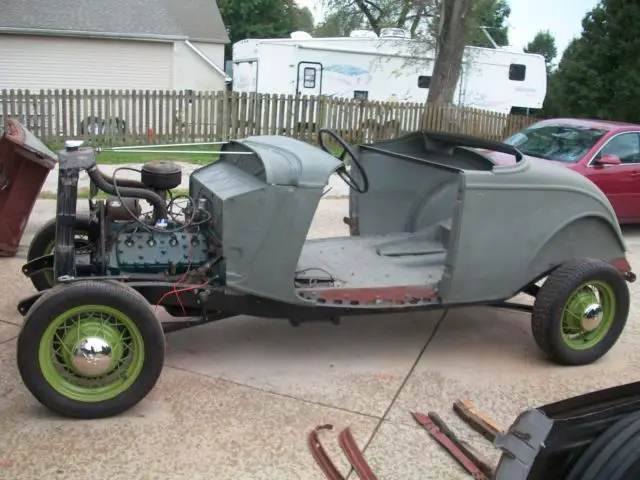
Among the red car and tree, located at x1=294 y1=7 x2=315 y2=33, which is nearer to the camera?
the red car

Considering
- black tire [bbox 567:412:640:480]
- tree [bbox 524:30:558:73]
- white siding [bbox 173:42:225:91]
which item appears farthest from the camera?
tree [bbox 524:30:558:73]

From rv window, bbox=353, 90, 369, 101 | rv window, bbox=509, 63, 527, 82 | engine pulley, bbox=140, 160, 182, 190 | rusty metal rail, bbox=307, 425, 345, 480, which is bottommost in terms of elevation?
rusty metal rail, bbox=307, 425, 345, 480

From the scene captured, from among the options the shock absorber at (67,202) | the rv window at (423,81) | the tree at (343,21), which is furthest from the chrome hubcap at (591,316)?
the tree at (343,21)

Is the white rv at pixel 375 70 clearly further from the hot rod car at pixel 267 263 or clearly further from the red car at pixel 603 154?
the hot rod car at pixel 267 263

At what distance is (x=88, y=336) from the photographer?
3.40 m

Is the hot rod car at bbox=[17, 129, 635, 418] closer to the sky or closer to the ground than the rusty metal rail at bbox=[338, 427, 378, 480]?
closer to the sky

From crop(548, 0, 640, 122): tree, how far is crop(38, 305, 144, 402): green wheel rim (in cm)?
1751

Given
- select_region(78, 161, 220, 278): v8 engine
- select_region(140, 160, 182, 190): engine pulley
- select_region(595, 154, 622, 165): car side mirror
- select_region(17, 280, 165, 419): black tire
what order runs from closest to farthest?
select_region(17, 280, 165, 419): black tire
select_region(78, 161, 220, 278): v8 engine
select_region(140, 160, 182, 190): engine pulley
select_region(595, 154, 622, 165): car side mirror

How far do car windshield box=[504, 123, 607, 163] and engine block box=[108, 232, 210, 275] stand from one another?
6100 millimetres

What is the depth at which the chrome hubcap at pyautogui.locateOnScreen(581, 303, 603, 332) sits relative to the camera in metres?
4.43

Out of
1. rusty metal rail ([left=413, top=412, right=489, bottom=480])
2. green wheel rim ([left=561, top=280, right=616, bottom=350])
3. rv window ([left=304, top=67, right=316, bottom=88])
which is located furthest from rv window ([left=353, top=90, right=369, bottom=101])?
rusty metal rail ([left=413, top=412, right=489, bottom=480])

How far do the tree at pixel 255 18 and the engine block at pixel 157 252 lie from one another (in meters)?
45.4

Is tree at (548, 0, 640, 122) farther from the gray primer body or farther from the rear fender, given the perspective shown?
the gray primer body

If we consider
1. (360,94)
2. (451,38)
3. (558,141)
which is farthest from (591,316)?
(360,94)
